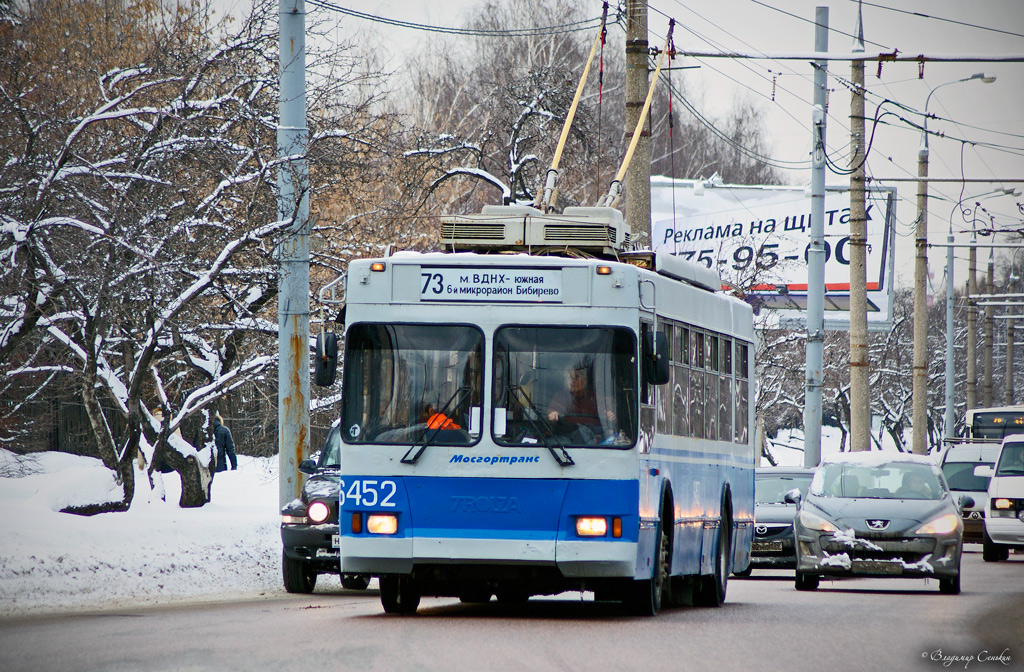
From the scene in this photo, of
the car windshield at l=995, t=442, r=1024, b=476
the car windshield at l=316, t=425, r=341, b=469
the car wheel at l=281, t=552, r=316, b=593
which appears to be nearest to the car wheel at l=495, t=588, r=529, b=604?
the car wheel at l=281, t=552, r=316, b=593

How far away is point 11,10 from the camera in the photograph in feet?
90.0

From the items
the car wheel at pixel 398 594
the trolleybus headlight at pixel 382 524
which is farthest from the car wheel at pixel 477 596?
the trolleybus headlight at pixel 382 524

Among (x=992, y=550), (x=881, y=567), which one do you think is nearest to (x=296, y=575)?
(x=881, y=567)

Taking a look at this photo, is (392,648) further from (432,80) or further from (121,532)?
(432,80)

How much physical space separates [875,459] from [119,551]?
9092 millimetres

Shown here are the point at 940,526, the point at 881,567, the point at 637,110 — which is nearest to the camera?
the point at 881,567

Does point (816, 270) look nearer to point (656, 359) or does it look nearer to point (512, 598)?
point (512, 598)

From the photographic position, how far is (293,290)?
17.8 meters

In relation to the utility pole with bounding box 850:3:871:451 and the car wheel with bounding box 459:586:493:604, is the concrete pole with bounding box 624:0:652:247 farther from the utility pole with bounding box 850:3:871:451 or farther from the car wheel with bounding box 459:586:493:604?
the utility pole with bounding box 850:3:871:451

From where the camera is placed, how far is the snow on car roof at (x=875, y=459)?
19438mm

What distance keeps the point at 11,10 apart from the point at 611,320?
18688 mm

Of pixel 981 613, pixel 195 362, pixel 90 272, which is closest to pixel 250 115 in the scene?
pixel 90 272

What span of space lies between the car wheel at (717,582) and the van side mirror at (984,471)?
45.0 ft

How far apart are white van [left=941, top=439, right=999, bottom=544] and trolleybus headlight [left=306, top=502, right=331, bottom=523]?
1776 centimetres
